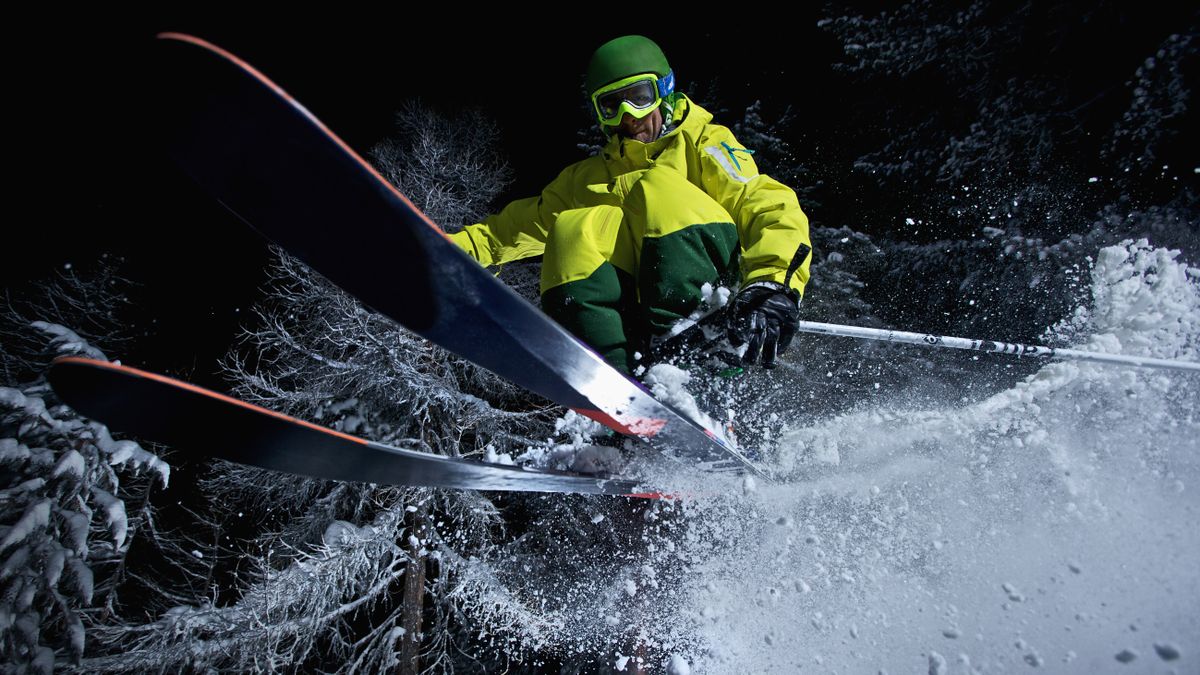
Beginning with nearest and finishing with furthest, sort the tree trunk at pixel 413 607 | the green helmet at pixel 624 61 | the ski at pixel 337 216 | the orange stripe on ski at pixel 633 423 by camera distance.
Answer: the ski at pixel 337 216 → the orange stripe on ski at pixel 633 423 → the green helmet at pixel 624 61 → the tree trunk at pixel 413 607

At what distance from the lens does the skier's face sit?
2.64 m

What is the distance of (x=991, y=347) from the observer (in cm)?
284

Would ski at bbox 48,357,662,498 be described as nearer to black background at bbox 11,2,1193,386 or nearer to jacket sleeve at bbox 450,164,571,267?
jacket sleeve at bbox 450,164,571,267

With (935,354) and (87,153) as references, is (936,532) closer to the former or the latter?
(935,354)

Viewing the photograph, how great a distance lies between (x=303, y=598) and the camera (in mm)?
5973

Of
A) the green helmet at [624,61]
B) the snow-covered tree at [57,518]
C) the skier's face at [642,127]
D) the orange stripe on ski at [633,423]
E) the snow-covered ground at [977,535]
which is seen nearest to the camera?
the snow-covered ground at [977,535]

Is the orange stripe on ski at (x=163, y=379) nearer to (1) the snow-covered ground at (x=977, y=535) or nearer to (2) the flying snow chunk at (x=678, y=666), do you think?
(2) the flying snow chunk at (x=678, y=666)

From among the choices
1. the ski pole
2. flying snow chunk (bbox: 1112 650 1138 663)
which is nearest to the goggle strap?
the ski pole

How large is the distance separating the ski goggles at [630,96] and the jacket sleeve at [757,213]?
1.01ft

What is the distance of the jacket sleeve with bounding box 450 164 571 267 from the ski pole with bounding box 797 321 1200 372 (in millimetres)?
1424

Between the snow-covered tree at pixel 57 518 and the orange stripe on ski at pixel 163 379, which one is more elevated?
the orange stripe on ski at pixel 163 379

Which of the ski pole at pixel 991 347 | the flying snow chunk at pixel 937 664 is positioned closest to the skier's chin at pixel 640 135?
the ski pole at pixel 991 347

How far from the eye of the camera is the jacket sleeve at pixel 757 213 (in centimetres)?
218

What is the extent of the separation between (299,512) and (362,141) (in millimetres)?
5756
